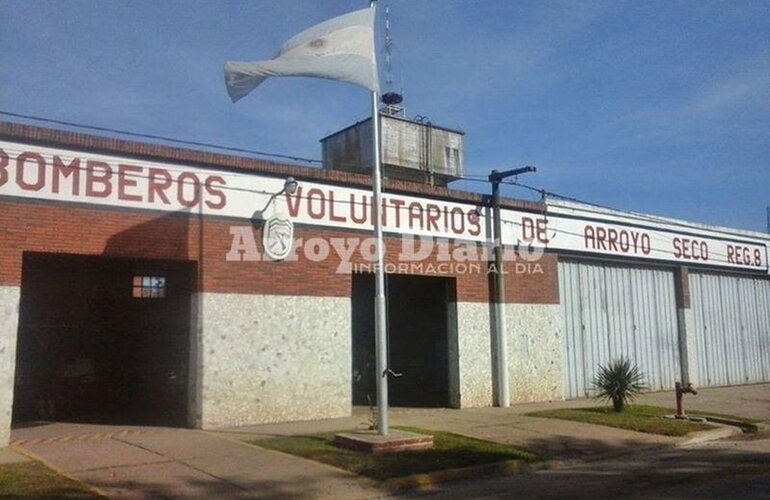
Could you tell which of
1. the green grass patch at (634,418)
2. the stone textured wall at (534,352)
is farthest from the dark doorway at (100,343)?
the green grass patch at (634,418)

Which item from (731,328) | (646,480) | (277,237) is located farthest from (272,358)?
(731,328)

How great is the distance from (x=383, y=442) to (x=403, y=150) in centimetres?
1495

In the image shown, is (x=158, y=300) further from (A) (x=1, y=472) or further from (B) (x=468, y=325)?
(A) (x=1, y=472)

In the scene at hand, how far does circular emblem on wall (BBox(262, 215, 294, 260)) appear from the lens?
15.9m

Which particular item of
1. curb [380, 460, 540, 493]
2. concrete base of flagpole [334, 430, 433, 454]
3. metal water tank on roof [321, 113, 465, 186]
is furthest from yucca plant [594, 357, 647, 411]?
metal water tank on roof [321, 113, 465, 186]

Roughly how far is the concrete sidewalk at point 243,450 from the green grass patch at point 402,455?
328mm

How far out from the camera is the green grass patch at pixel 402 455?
11020 mm

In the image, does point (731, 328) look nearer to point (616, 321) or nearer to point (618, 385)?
point (616, 321)

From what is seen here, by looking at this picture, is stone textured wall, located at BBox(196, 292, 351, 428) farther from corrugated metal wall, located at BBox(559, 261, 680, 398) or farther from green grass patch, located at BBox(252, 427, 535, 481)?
corrugated metal wall, located at BBox(559, 261, 680, 398)

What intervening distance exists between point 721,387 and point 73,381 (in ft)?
63.8

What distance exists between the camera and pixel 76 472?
10.6 metres

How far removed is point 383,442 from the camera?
478 inches

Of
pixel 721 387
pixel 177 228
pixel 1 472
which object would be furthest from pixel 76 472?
pixel 721 387

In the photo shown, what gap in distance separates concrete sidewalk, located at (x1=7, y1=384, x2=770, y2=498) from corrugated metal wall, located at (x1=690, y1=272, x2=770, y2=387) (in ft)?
22.4
